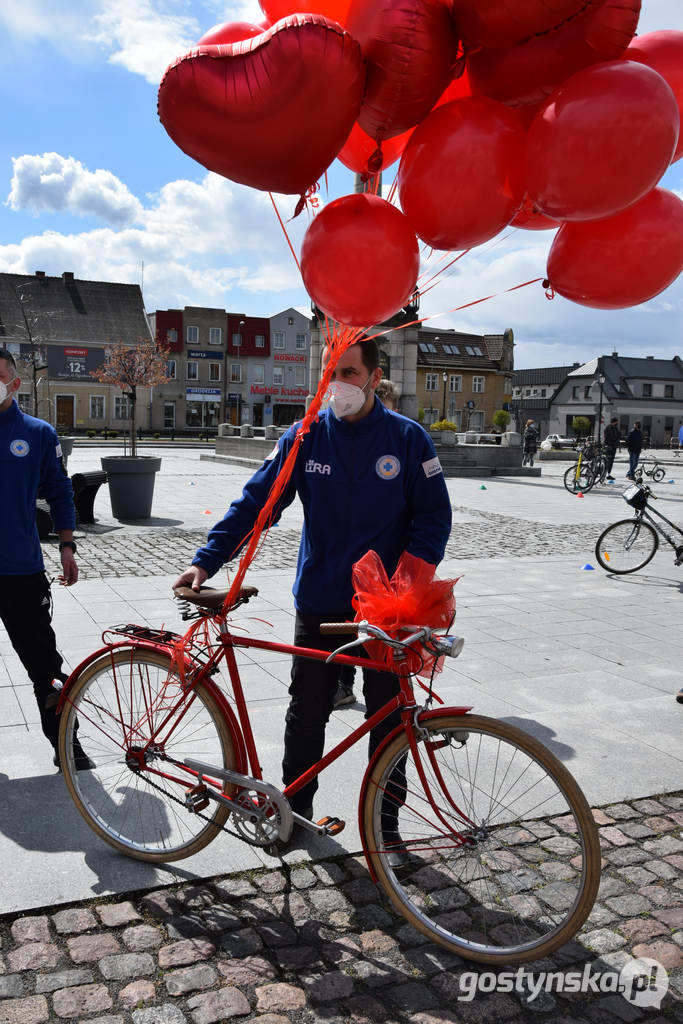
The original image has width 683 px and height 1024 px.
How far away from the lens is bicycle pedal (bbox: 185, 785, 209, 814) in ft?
9.96

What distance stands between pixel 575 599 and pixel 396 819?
5.74 meters

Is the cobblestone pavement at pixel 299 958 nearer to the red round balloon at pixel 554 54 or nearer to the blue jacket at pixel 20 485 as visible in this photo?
the blue jacket at pixel 20 485

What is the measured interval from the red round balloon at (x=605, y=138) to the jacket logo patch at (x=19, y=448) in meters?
2.55

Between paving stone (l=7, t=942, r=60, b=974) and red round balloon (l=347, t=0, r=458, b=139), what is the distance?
113 inches

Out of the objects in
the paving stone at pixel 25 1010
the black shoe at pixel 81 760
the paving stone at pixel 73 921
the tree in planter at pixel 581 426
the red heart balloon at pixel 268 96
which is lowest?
the paving stone at pixel 73 921

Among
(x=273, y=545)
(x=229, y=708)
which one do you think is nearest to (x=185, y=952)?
(x=229, y=708)

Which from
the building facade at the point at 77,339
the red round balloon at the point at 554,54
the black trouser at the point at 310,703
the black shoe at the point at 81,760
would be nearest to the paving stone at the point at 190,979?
the black trouser at the point at 310,703

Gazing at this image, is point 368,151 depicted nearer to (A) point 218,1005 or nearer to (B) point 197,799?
(B) point 197,799

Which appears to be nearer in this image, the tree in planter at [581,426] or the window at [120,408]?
the window at [120,408]

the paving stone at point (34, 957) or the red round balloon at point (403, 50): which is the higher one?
the red round balloon at point (403, 50)

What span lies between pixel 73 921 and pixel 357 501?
1.77 meters

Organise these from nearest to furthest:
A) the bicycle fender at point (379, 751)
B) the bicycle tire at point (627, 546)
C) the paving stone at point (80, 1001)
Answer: the paving stone at point (80, 1001)
the bicycle fender at point (379, 751)
the bicycle tire at point (627, 546)

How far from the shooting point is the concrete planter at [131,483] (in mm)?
12750

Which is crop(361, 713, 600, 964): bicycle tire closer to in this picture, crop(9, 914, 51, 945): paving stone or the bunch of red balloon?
crop(9, 914, 51, 945): paving stone
